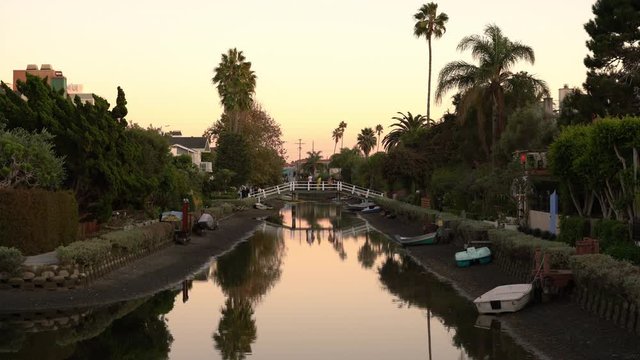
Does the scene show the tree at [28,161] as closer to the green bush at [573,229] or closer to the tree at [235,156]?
the green bush at [573,229]

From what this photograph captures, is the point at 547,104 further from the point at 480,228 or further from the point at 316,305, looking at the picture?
the point at 316,305

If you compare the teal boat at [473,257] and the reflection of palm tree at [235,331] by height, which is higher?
the teal boat at [473,257]

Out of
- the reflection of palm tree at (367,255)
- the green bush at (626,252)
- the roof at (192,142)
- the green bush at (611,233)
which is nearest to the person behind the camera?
the green bush at (626,252)

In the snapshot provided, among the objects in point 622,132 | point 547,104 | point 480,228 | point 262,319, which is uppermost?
point 547,104

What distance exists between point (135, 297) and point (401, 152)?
169 ft

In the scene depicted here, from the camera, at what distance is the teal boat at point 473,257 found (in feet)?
118

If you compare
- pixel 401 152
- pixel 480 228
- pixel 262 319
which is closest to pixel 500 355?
pixel 262 319

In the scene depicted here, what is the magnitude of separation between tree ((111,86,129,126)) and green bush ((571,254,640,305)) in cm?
2541

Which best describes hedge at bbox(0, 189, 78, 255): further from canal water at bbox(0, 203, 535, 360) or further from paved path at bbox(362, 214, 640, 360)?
paved path at bbox(362, 214, 640, 360)

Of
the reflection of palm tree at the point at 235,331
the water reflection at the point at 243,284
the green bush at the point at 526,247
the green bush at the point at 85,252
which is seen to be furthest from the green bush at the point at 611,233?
the green bush at the point at 85,252

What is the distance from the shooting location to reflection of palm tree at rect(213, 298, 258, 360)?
20.5m

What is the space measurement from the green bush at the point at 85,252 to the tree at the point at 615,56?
93.4 ft

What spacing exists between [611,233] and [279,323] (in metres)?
12.1

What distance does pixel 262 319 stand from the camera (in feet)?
83.0
